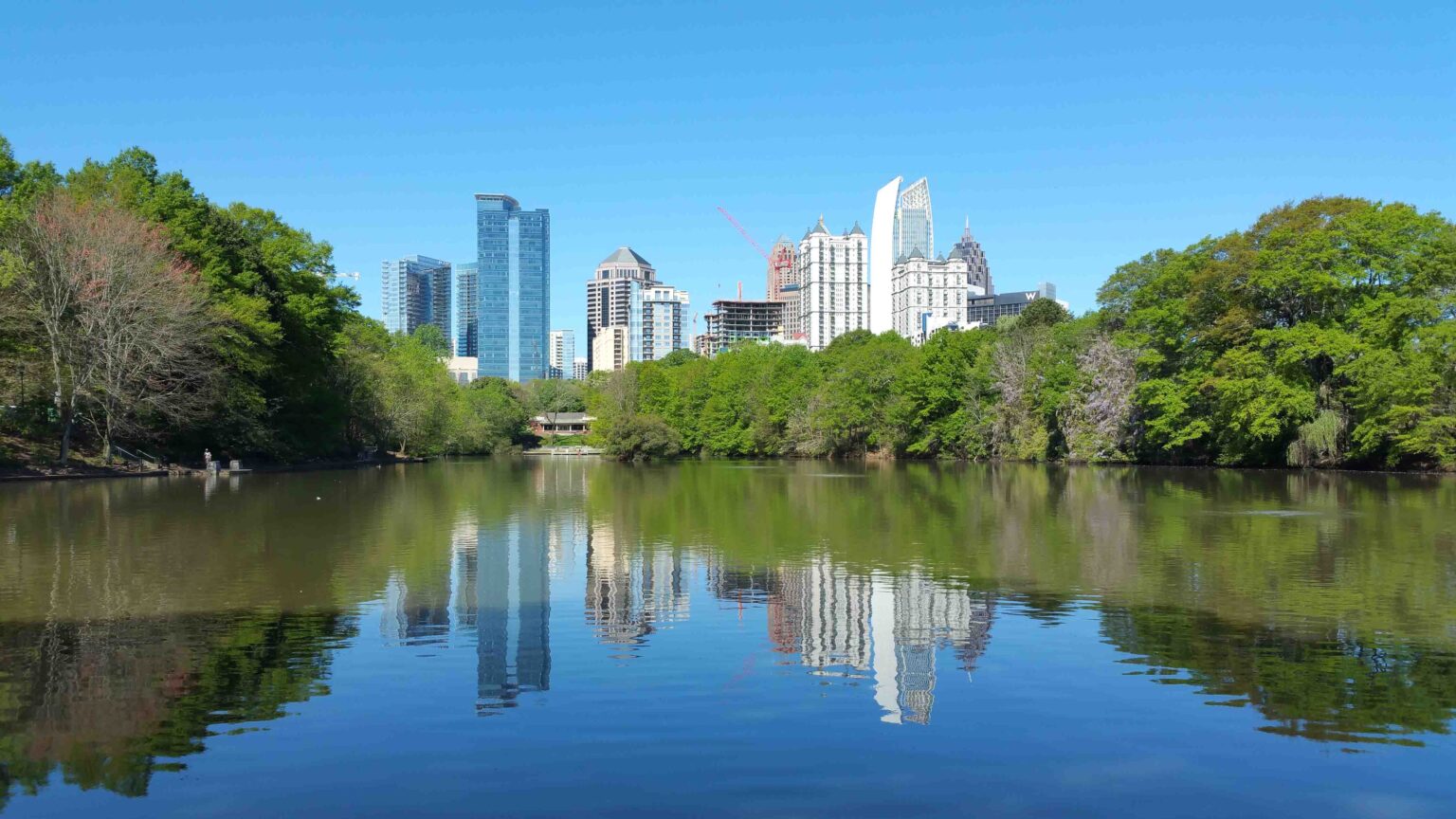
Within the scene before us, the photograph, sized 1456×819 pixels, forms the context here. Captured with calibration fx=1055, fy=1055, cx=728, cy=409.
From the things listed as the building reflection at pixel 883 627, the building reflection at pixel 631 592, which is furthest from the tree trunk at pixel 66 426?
the building reflection at pixel 883 627

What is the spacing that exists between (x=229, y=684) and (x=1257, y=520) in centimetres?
2398

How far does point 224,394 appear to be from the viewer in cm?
5322

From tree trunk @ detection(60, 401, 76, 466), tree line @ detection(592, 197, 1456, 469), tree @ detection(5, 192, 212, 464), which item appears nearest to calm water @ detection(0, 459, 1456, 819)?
tree @ detection(5, 192, 212, 464)

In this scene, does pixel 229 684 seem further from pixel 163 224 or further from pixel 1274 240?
pixel 1274 240

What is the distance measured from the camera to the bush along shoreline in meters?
44.8

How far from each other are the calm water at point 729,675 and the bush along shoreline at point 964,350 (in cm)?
2590

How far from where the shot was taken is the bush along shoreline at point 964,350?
147 ft

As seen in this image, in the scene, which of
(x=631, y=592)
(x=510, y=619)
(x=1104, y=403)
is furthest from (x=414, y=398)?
(x=510, y=619)

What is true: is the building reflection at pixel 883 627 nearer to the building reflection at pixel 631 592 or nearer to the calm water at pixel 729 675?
the calm water at pixel 729 675

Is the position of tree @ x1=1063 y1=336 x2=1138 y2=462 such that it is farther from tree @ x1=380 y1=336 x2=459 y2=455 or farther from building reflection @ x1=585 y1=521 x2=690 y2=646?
building reflection @ x1=585 y1=521 x2=690 y2=646

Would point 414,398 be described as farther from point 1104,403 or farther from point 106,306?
point 1104,403

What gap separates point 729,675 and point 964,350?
7882 centimetres

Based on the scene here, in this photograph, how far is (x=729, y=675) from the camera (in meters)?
10.4

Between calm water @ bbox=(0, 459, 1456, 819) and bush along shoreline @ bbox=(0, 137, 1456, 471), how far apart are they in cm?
2590
